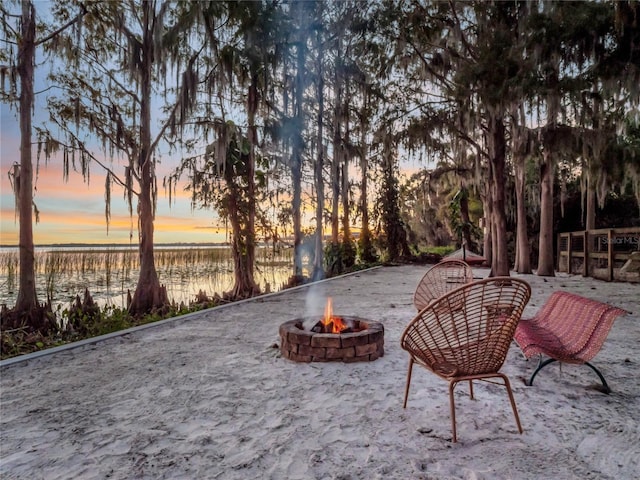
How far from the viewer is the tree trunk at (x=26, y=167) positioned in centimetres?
586

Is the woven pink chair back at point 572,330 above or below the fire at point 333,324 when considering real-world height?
above

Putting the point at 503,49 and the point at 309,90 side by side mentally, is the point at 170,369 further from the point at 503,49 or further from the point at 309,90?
the point at 309,90

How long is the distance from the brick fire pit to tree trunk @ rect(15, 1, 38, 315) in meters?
4.64

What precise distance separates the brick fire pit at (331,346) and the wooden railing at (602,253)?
955 cm

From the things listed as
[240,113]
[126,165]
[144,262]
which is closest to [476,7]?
[240,113]

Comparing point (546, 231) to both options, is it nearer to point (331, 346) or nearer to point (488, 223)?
point (488, 223)

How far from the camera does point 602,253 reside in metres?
11.0

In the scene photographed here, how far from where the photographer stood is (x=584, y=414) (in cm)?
249

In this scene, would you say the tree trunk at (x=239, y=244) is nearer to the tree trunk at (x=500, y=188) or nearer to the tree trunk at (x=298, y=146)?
the tree trunk at (x=298, y=146)

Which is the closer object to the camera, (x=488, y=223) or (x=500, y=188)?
(x=500, y=188)

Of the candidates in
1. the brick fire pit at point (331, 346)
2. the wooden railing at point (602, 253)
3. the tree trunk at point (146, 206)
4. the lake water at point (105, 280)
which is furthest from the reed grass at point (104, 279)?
the wooden railing at point (602, 253)

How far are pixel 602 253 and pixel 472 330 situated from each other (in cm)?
1141

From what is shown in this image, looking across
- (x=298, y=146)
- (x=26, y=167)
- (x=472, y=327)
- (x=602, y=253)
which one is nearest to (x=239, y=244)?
(x=298, y=146)

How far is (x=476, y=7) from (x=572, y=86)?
4.10 m
